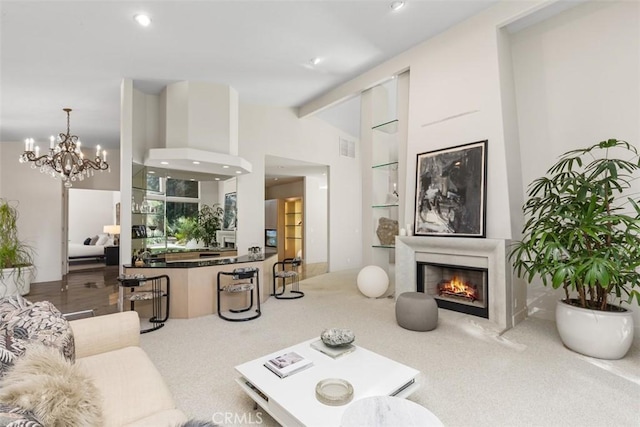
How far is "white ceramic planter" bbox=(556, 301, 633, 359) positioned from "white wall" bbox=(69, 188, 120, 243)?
476 inches

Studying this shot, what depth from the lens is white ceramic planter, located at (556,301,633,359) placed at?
8.93 feet

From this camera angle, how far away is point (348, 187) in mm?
8109

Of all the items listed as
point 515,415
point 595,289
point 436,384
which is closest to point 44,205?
point 436,384

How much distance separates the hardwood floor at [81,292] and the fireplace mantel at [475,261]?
4.19 metres

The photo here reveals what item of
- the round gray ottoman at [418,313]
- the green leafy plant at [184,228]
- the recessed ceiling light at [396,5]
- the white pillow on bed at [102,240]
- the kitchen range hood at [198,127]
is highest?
the recessed ceiling light at [396,5]

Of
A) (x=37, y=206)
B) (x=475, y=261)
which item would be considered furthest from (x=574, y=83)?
(x=37, y=206)

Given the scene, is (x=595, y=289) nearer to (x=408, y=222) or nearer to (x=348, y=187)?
(x=408, y=222)

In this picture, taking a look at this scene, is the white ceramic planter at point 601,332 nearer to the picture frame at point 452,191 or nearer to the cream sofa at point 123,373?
the picture frame at point 452,191

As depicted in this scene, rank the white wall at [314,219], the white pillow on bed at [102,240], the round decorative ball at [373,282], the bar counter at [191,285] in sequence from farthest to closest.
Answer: the white pillow on bed at [102,240] < the white wall at [314,219] < the round decorative ball at [373,282] < the bar counter at [191,285]

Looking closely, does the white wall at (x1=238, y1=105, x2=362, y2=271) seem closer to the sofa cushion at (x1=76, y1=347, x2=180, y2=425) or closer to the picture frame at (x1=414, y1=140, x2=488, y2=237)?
the picture frame at (x1=414, y1=140, x2=488, y2=237)

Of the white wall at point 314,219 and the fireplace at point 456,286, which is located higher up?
the white wall at point 314,219

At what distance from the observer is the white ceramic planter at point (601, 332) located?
272cm

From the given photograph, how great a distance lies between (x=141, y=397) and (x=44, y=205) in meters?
7.46

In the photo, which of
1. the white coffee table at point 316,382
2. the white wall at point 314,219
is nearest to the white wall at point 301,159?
the white wall at point 314,219
